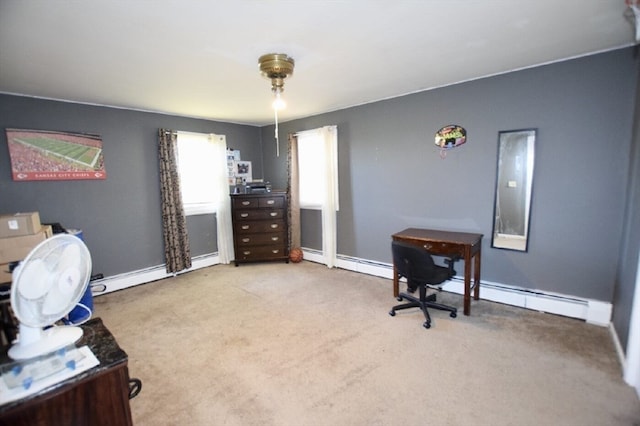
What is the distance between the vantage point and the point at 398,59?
2.45 metres

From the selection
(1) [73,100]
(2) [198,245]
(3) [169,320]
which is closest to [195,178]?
(2) [198,245]

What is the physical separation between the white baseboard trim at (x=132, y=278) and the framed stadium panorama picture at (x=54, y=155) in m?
1.33

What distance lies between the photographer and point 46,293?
1.09 m

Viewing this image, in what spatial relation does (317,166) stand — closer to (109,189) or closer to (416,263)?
(416,263)

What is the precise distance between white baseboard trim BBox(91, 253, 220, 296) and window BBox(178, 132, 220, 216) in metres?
0.86

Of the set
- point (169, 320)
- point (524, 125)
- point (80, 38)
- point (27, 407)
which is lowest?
point (169, 320)

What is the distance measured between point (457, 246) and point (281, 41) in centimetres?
236

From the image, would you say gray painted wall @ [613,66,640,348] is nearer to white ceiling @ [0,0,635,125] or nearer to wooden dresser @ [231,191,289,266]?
white ceiling @ [0,0,635,125]

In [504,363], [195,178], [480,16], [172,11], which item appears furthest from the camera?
[195,178]

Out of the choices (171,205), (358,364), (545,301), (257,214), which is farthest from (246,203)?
(545,301)

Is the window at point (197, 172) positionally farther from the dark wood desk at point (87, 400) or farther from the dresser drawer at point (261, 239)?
the dark wood desk at point (87, 400)

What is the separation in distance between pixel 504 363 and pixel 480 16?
7.87ft

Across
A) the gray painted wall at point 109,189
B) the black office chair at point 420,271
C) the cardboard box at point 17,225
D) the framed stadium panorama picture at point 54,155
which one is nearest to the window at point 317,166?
the gray painted wall at point 109,189

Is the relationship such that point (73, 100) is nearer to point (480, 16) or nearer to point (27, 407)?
point (27, 407)
